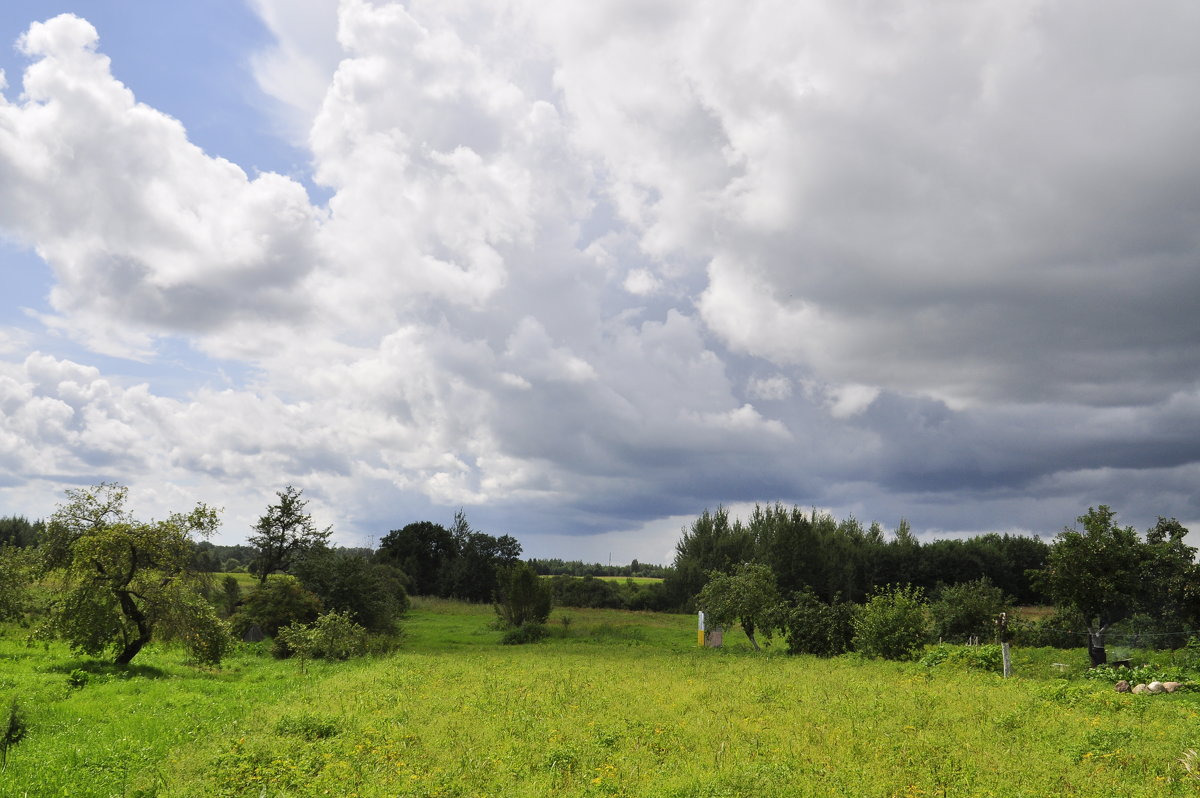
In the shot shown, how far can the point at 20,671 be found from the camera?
77.3 feet

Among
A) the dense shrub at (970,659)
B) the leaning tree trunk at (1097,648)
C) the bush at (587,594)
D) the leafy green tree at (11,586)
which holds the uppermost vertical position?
the leafy green tree at (11,586)

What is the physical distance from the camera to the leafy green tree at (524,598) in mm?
49844

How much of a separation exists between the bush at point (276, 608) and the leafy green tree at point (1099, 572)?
36.0 meters

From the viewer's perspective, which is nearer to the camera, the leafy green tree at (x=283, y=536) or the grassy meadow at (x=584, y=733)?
the grassy meadow at (x=584, y=733)

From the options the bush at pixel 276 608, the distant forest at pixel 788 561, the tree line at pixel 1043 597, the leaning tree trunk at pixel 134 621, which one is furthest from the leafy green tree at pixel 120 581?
the distant forest at pixel 788 561

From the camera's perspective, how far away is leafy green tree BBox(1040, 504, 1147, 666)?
94.3ft

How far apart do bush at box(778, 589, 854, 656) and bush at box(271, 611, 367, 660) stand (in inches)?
817

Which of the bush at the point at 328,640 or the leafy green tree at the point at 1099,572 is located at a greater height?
the leafy green tree at the point at 1099,572

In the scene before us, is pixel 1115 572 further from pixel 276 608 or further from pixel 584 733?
pixel 276 608

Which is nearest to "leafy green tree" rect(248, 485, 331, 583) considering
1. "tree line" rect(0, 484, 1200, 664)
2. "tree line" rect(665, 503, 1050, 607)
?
"tree line" rect(0, 484, 1200, 664)

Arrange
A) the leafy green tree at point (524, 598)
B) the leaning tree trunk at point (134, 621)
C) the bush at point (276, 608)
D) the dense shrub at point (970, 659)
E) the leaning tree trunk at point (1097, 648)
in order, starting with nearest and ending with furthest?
the leaning tree trunk at point (134, 621), the leaning tree trunk at point (1097, 648), the dense shrub at point (970, 659), the bush at point (276, 608), the leafy green tree at point (524, 598)

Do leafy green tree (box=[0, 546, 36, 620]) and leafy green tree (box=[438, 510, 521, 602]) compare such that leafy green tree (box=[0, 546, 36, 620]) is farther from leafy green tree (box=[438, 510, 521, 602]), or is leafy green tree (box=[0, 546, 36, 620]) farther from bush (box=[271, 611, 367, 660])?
leafy green tree (box=[438, 510, 521, 602])

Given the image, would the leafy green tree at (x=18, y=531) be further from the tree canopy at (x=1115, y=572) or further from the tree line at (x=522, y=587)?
the tree canopy at (x=1115, y=572)

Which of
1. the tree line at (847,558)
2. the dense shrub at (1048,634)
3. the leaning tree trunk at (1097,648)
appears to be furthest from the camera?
the tree line at (847,558)
